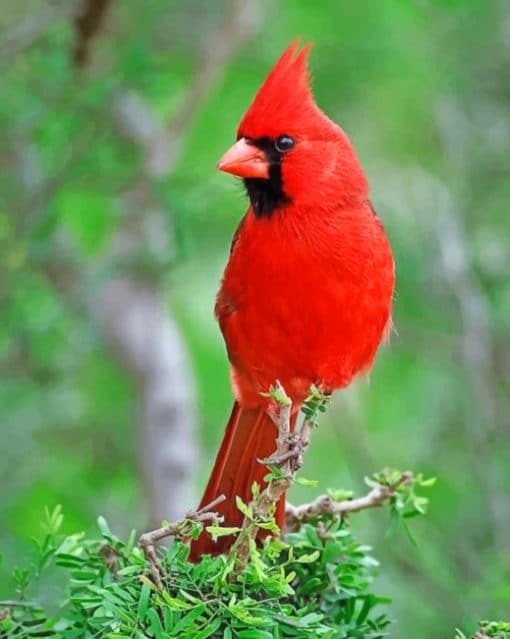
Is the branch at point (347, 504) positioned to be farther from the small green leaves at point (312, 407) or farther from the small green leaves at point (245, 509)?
the small green leaves at point (245, 509)

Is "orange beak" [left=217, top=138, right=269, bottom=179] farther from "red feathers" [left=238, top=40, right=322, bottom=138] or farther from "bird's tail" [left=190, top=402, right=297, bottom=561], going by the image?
"bird's tail" [left=190, top=402, right=297, bottom=561]

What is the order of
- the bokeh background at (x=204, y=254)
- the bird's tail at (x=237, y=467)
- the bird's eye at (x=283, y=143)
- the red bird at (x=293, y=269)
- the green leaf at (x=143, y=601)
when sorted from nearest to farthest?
1. the green leaf at (x=143, y=601)
2. the bird's tail at (x=237, y=467)
3. the red bird at (x=293, y=269)
4. the bird's eye at (x=283, y=143)
5. the bokeh background at (x=204, y=254)

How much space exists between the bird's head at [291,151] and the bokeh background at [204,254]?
894 mm

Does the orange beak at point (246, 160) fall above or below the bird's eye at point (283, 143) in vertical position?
below

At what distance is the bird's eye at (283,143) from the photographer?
2.29 metres

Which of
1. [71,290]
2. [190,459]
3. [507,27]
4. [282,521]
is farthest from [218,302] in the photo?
Answer: [507,27]

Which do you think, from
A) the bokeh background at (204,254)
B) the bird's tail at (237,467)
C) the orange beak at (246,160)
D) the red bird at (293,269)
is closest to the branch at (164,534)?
the bird's tail at (237,467)

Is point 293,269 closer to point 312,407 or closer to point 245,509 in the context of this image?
point 312,407

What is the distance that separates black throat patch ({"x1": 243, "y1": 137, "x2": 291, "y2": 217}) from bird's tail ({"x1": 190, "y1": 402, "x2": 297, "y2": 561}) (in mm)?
383

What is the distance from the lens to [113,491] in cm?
434

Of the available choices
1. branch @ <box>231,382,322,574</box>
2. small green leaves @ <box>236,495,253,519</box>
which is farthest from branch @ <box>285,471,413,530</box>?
small green leaves @ <box>236,495,253,519</box>

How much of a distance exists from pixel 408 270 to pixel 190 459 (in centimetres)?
91

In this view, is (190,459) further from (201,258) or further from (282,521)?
(282,521)

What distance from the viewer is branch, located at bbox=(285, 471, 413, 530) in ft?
5.75
